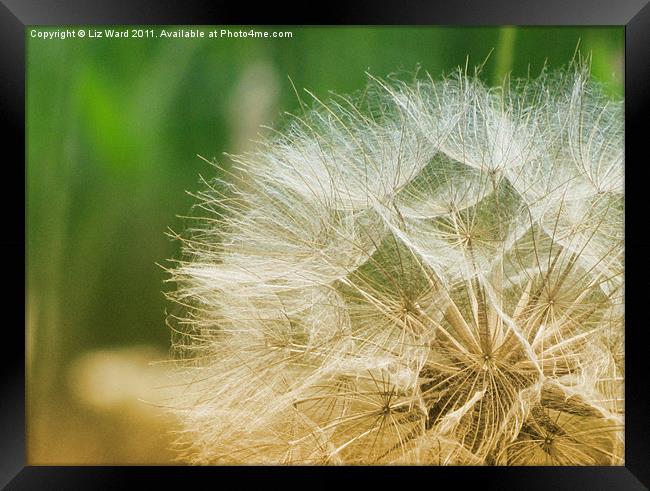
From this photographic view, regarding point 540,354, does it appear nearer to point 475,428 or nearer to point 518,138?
point 475,428

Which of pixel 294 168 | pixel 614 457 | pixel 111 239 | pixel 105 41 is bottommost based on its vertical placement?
pixel 614 457

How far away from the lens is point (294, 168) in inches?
86.6

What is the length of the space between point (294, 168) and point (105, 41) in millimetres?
982

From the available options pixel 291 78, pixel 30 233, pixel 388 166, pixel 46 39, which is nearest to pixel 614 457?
pixel 388 166

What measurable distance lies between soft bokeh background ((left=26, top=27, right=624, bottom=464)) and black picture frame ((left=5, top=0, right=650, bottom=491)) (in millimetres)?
54

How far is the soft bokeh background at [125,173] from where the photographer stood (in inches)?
86.2

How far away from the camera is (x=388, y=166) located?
2189 millimetres

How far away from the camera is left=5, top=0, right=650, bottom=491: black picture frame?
2121mm

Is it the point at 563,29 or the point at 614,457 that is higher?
the point at 563,29
